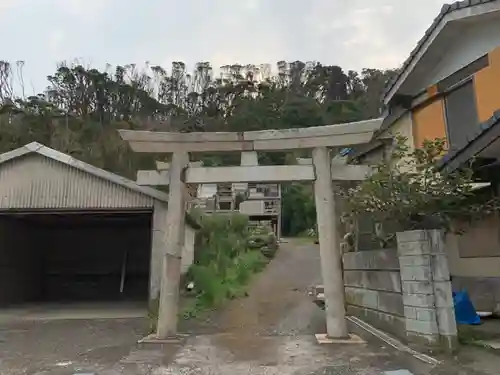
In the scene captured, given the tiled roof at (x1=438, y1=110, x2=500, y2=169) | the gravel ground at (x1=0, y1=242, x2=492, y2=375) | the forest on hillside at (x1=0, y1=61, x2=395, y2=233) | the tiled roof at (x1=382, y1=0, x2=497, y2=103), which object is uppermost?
the forest on hillside at (x1=0, y1=61, x2=395, y2=233)

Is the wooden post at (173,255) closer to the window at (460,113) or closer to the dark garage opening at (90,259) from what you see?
the window at (460,113)

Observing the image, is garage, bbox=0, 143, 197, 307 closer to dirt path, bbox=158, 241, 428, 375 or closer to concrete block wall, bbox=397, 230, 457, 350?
dirt path, bbox=158, 241, 428, 375

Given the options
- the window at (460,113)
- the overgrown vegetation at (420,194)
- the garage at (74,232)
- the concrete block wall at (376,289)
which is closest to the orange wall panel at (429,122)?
the window at (460,113)

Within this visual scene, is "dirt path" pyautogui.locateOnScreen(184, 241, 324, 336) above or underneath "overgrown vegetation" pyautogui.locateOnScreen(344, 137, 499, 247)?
underneath

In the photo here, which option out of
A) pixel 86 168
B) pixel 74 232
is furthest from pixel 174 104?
pixel 86 168

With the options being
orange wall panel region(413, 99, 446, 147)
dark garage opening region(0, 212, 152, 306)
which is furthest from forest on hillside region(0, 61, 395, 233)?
orange wall panel region(413, 99, 446, 147)

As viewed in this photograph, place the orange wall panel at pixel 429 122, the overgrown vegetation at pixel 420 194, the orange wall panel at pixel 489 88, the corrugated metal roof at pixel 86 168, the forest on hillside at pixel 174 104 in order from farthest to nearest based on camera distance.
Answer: the forest on hillside at pixel 174 104, the corrugated metal roof at pixel 86 168, the orange wall panel at pixel 429 122, the orange wall panel at pixel 489 88, the overgrown vegetation at pixel 420 194

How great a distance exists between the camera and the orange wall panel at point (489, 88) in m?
7.46

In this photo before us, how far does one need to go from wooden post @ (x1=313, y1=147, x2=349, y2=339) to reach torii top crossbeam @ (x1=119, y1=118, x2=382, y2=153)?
255mm

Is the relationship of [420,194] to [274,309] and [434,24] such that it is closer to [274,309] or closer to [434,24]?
[434,24]

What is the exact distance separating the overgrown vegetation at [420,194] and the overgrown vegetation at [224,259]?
16.0ft

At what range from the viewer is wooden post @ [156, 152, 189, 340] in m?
7.23

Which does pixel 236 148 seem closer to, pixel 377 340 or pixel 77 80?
pixel 377 340

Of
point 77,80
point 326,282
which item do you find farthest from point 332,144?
point 77,80
